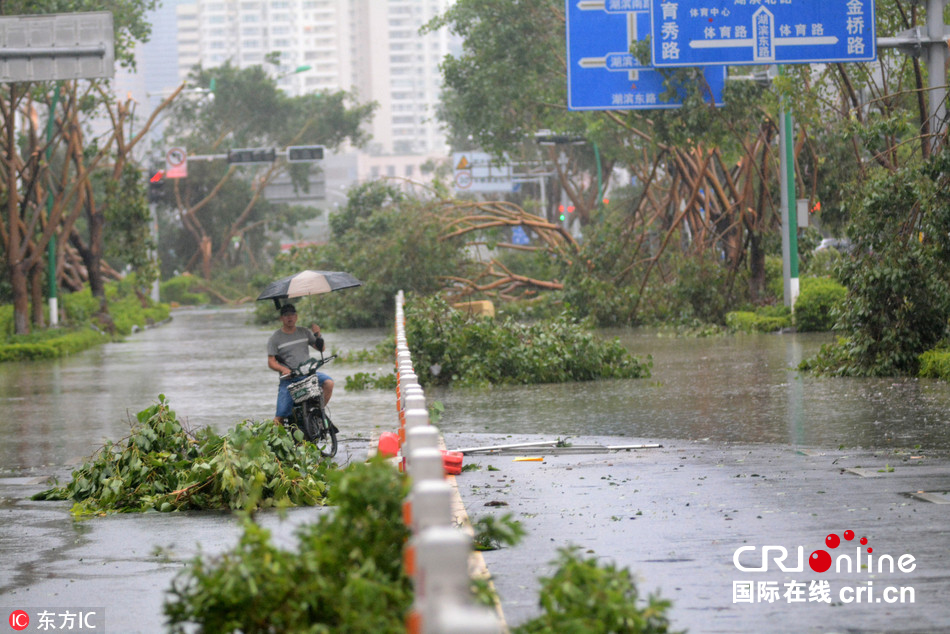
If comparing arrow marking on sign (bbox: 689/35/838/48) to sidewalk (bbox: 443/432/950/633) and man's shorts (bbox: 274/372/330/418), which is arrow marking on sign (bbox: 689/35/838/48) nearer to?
sidewalk (bbox: 443/432/950/633)

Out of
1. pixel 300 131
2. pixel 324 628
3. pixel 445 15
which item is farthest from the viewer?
pixel 300 131

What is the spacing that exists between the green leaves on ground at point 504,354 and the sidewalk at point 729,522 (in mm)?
6411

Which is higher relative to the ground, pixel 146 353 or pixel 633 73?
pixel 633 73

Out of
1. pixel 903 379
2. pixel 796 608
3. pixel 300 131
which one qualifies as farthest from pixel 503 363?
pixel 300 131

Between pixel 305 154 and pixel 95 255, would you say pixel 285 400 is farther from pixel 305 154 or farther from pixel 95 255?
pixel 305 154

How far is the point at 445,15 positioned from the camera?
3906 centimetres

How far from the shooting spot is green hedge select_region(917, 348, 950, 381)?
1445 cm

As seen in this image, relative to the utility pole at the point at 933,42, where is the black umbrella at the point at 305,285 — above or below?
below

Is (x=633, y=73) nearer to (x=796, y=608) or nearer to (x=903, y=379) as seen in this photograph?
(x=903, y=379)

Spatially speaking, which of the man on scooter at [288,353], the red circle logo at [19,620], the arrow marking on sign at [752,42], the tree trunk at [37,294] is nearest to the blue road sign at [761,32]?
the arrow marking on sign at [752,42]

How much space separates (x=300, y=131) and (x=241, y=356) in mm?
47702

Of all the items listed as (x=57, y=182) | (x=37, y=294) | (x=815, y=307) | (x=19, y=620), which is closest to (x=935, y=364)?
(x=815, y=307)

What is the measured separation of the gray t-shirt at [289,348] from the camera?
39.3 ft

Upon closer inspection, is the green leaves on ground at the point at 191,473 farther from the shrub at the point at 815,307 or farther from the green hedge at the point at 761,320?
the green hedge at the point at 761,320
